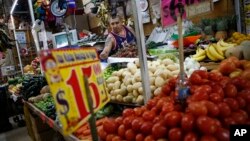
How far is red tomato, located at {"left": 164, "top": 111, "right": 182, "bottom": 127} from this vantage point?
1.45 meters

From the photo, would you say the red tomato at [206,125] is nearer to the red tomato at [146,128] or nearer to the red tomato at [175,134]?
the red tomato at [175,134]

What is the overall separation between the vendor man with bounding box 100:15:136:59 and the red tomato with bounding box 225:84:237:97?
3072 mm

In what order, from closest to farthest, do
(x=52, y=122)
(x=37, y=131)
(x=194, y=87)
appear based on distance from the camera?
(x=194, y=87), (x=52, y=122), (x=37, y=131)

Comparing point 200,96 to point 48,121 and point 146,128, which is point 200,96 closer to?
point 146,128

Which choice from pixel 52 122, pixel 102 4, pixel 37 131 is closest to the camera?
pixel 52 122

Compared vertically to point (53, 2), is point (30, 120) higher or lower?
lower

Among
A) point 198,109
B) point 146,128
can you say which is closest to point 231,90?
point 198,109

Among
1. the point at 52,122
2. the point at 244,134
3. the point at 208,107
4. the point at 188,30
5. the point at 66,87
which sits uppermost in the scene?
the point at 188,30

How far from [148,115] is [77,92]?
60 cm

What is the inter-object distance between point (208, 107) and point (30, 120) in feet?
13.7

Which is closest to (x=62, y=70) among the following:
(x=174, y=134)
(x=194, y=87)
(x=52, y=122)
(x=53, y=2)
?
(x=174, y=134)

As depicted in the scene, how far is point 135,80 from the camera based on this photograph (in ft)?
8.80

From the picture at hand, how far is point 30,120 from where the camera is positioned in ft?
16.1

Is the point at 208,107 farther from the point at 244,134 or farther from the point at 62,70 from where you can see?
the point at 62,70
